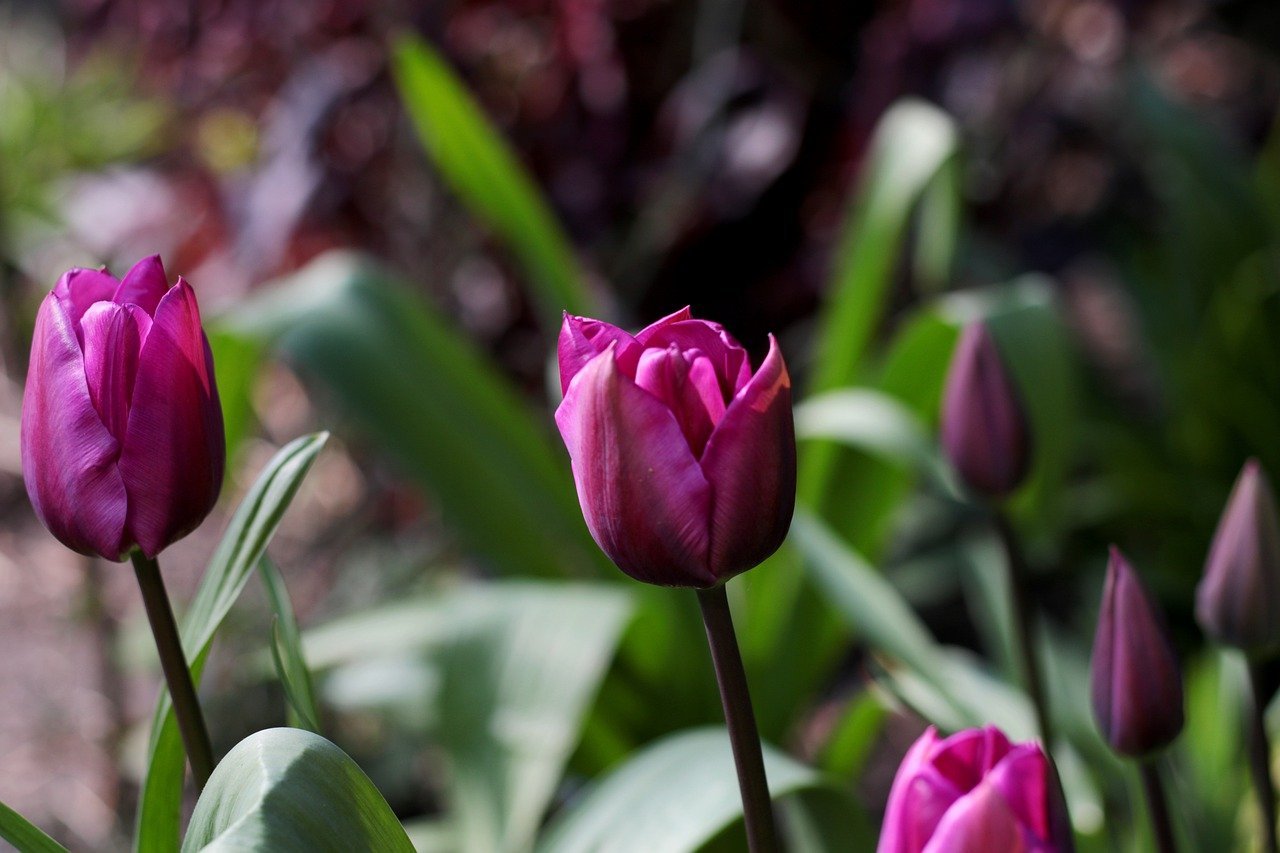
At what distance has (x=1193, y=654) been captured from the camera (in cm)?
139

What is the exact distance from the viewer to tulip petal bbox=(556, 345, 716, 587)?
0.30 meters

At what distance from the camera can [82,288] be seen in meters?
0.38

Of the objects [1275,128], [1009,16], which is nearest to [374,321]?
[1009,16]

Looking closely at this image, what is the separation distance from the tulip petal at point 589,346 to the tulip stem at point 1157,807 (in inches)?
10.8

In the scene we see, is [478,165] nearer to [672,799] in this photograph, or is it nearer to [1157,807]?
[672,799]

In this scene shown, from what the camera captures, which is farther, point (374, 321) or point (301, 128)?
point (301, 128)

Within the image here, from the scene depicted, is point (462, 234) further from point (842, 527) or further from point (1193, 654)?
point (1193, 654)

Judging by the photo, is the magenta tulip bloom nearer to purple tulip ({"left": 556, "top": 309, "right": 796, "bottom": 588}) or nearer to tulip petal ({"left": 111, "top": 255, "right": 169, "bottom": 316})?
Answer: tulip petal ({"left": 111, "top": 255, "right": 169, "bottom": 316})

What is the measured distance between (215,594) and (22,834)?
9 cm

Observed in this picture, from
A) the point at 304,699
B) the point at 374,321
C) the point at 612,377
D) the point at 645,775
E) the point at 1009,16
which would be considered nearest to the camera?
the point at 612,377

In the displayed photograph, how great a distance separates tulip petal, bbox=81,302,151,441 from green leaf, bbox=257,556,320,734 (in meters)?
0.08

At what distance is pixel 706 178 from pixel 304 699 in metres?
1.16

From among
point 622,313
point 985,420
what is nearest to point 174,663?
point 985,420

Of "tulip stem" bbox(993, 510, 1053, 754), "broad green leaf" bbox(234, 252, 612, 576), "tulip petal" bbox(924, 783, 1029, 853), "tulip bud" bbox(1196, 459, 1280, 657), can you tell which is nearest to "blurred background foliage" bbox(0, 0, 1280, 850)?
"broad green leaf" bbox(234, 252, 612, 576)
